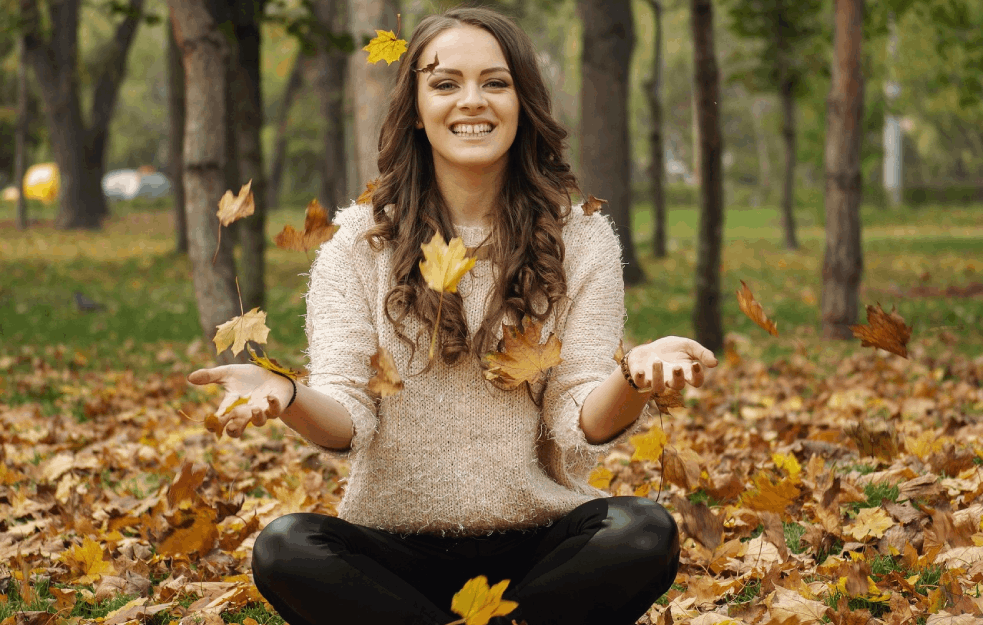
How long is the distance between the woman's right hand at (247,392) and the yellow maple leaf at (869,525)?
1658 millimetres

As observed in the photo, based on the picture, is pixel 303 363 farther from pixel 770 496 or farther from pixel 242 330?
pixel 242 330

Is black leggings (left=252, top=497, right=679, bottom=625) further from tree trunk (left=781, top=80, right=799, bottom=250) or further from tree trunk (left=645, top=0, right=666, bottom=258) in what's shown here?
tree trunk (left=781, top=80, right=799, bottom=250)

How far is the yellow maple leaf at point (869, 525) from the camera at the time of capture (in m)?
2.68

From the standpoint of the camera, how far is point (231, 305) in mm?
5586

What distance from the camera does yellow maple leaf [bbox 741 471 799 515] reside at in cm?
279

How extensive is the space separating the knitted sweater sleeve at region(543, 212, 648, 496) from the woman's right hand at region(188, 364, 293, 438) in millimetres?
664

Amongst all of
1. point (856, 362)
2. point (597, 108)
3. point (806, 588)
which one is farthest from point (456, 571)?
point (597, 108)

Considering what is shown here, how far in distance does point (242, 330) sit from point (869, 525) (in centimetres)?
177

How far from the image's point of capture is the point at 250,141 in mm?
9570

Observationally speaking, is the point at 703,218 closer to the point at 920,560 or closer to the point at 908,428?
the point at 908,428

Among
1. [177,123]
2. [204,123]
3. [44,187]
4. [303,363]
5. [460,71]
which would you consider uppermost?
[460,71]

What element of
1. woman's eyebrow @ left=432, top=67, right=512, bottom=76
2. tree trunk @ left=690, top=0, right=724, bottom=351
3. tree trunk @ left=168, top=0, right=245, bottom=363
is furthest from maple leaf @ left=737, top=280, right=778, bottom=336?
tree trunk @ left=690, top=0, right=724, bottom=351

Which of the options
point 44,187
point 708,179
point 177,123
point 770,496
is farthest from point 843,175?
point 44,187

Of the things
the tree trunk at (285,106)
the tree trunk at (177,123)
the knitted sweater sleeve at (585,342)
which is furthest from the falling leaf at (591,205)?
the tree trunk at (285,106)
